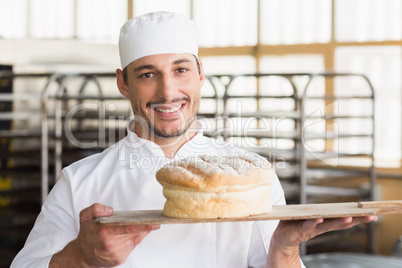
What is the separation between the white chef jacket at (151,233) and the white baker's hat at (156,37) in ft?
0.88

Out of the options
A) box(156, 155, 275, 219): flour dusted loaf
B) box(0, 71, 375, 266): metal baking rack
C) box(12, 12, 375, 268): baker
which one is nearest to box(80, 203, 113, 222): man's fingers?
box(156, 155, 275, 219): flour dusted loaf

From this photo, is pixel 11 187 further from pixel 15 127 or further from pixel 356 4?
pixel 356 4

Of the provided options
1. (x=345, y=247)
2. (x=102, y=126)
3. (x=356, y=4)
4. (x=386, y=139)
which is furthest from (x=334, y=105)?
(x=102, y=126)

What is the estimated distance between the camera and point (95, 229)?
48.7 inches

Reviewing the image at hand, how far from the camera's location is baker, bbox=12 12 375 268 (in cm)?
159

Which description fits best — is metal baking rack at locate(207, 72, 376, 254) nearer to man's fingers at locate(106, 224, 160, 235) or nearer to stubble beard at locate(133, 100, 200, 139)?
stubble beard at locate(133, 100, 200, 139)

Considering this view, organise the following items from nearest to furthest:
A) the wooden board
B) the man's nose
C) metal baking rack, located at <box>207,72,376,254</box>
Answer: the wooden board → the man's nose → metal baking rack, located at <box>207,72,376,254</box>

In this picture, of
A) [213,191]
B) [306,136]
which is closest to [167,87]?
[213,191]

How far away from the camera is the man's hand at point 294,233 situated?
1.22 metres

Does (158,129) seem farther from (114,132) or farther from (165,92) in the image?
(114,132)

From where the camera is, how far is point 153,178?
5.47 ft

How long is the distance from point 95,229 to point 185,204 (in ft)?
0.66

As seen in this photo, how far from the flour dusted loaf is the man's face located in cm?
28

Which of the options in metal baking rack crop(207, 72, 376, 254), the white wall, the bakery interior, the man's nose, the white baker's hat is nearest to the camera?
the man's nose
